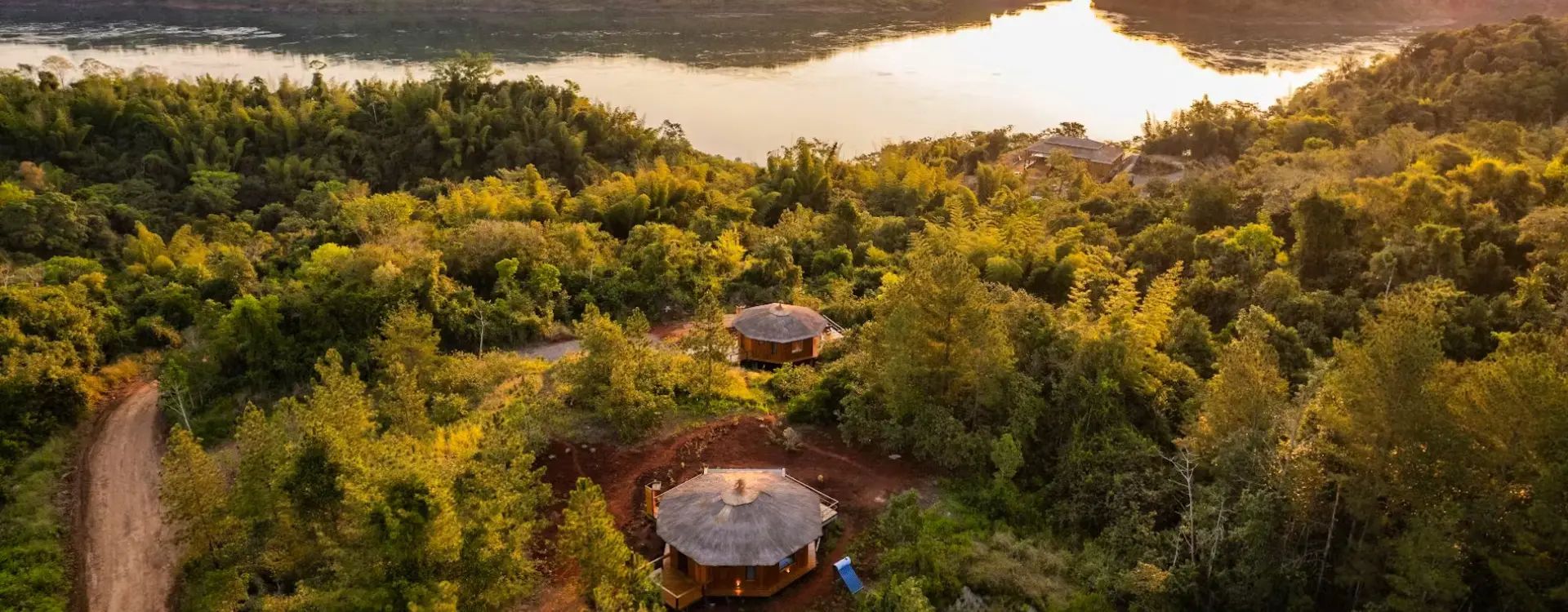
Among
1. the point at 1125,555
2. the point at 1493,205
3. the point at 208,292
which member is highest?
the point at 1493,205

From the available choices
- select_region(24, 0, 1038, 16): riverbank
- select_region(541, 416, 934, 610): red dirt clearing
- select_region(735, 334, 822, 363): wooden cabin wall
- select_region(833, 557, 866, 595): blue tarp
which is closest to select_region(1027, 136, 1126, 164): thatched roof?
select_region(735, 334, 822, 363): wooden cabin wall

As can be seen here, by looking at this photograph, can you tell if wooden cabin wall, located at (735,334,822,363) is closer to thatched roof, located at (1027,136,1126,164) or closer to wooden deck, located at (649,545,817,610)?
wooden deck, located at (649,545,817,610)

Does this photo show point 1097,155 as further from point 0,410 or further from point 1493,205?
point 0,410

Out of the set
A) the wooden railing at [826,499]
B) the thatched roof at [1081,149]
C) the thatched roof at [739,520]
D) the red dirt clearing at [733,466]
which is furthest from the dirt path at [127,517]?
the thatched roof at [1081,149]

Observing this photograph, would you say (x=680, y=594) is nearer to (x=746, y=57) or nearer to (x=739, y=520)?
(x=739, y=520)

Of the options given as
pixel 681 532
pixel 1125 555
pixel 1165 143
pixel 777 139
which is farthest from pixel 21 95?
pixel 1165 143

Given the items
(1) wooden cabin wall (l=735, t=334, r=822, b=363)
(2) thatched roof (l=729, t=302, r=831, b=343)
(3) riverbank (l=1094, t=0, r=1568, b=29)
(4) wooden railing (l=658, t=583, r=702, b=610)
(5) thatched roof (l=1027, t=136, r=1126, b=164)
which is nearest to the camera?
(4) wooden railing (l=658, t=583, r=702, b=610)

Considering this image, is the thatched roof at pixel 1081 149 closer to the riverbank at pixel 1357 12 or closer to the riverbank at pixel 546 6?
the riverbank at pixel 546 6
